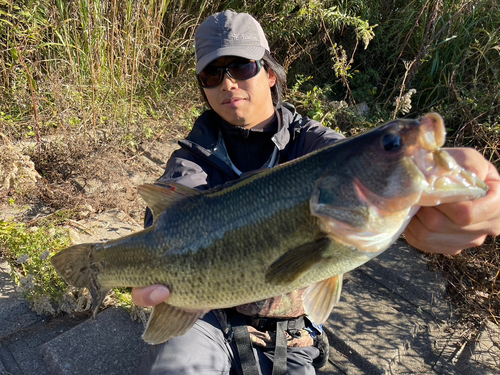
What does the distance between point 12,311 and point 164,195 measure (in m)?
2.00

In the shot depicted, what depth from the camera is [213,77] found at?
8.66 ft

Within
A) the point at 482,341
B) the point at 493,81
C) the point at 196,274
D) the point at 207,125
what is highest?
the point at 493,81

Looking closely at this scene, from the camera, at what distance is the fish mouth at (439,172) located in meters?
1.39

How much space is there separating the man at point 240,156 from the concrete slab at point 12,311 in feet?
4.11

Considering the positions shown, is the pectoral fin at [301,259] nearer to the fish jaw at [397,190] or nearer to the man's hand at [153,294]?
the fish jaw at [397,190]

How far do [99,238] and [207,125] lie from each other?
1666 millimetres

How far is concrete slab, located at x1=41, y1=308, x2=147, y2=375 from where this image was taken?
8.28 feet

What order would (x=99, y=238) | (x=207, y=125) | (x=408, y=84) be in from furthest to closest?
(x=408, y=84)
(x=99, y=238)
(x=207, y=125)

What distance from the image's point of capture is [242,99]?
2631 millimetres

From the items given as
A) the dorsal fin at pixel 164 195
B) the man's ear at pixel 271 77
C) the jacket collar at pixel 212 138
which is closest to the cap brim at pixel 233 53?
the man's ear at pixel 271 77

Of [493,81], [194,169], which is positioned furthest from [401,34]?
→ [194,169]

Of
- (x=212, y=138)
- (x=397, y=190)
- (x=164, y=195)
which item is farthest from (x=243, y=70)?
(x=397, y=190)

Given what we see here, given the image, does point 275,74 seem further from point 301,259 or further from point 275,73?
point 301,259

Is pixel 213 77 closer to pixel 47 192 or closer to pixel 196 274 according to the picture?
pixel 196 274
